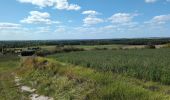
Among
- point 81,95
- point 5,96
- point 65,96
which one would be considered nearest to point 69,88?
point 65,96

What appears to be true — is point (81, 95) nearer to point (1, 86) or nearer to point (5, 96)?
point (5, 96)

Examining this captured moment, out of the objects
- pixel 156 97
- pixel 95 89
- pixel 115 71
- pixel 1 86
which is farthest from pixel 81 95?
pixel 1 86

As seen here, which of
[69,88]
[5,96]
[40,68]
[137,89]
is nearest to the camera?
[137,89]

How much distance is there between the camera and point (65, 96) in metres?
15.9

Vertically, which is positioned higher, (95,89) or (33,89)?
(95,89)

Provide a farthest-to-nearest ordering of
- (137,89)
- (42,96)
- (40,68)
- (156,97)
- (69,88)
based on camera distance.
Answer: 1. (40,68)
2. (42,96)
3. (69,88)
4. (137,89)
5. (156,97)

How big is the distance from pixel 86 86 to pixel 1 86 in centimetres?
1224

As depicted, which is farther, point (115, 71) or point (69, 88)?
point (115, 71)

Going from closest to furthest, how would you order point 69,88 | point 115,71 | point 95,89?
point 95,89 → point 69,88 → point 115,71

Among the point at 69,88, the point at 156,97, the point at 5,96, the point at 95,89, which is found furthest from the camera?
the point at 5,96

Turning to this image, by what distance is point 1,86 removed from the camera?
2553 cm

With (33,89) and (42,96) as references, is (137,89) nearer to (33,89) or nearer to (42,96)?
(42,96)

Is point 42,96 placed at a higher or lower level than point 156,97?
lower

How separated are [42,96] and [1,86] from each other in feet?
25.8
